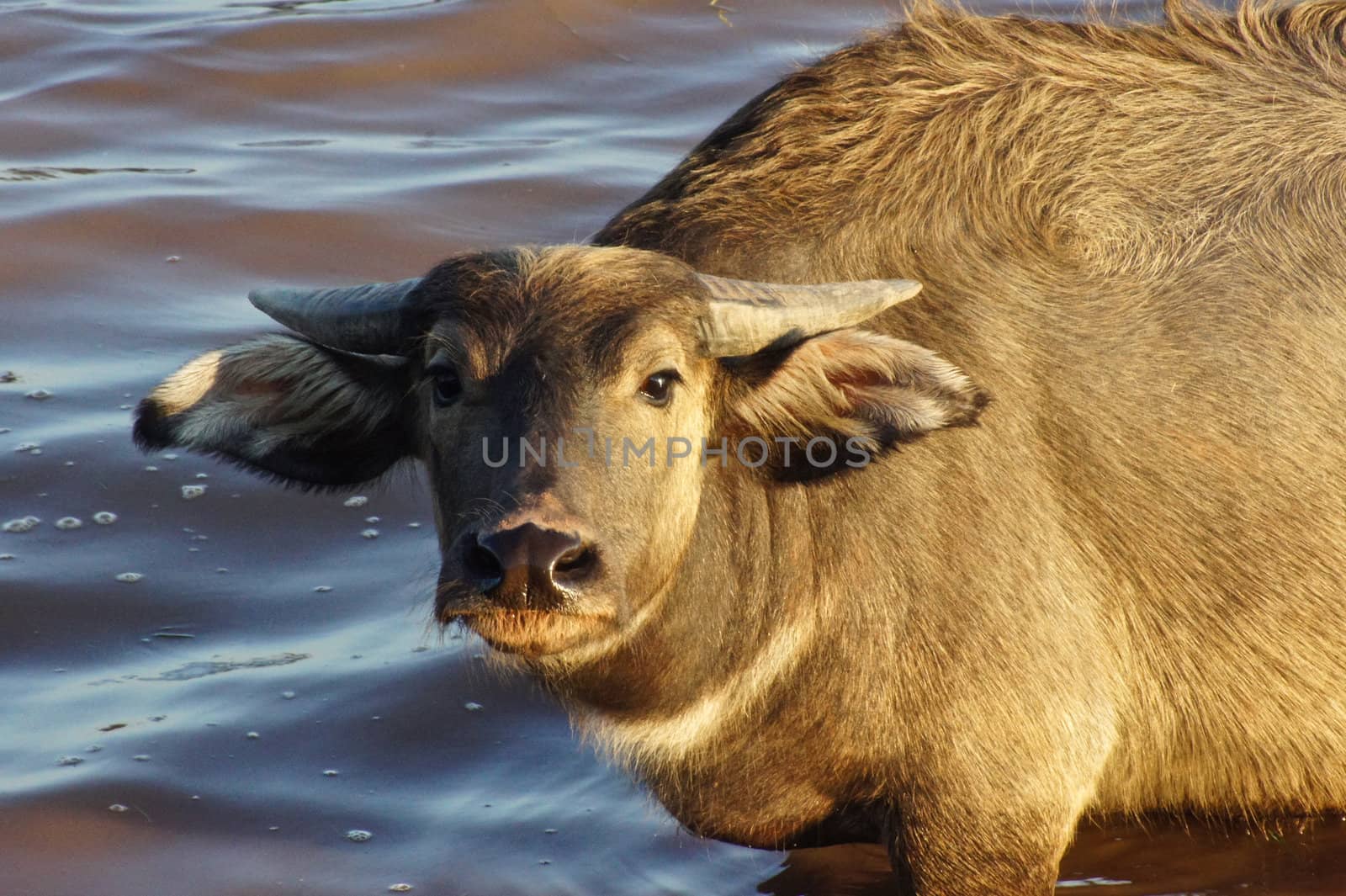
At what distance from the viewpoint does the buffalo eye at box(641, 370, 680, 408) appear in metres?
4.17

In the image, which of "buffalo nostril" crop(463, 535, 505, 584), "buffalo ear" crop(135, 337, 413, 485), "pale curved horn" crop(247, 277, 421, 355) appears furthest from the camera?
"buffalo ear" crop(135, 337, 413, 485)

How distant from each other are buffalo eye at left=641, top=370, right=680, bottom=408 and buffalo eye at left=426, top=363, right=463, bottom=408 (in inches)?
18.3

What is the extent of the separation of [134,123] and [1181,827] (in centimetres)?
807

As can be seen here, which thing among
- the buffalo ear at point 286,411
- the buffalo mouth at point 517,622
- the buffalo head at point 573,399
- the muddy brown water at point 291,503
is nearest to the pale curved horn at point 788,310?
the buffalo head at point 573,399

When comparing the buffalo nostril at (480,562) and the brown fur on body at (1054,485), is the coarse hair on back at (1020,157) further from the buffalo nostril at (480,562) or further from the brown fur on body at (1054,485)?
the buffalo nostril at (480,562)

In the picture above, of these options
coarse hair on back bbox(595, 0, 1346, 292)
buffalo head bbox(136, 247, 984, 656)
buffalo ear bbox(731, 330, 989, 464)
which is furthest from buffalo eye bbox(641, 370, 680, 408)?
coarse hair on back bbox(595, 0, 1346, 292)

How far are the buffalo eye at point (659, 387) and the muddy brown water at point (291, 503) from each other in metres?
0.92

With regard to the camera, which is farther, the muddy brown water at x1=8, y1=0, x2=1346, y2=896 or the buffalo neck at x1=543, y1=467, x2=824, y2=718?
the muddy brown water at x1=8, y1=0, x2=1346, y2=896

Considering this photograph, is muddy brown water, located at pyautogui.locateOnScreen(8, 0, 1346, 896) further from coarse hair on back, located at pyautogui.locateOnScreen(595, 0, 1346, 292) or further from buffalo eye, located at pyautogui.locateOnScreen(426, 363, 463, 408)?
coarse hair on back, located at pyautogui.locateOnScreen(595, 0, 1346, 292)

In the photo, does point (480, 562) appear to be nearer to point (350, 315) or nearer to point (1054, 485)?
point (350, 315)

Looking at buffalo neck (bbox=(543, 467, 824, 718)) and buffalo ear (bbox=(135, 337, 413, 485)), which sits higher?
buffalo ear (bbox=(135, 337, 413, 485))

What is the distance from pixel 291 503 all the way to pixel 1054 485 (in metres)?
3.82

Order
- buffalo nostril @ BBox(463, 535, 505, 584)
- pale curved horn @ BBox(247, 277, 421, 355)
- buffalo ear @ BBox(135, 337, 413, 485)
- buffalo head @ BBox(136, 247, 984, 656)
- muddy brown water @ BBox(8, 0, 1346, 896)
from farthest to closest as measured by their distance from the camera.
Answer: muddy brown water @ BBox(8, 0, 1346, 896)
buffalo ear @ BBox(135, 337, 413, 485)
pale curved horn @ BBox(247, 277, 421, 355)
buffalo head @ BBox(136, 247, 984, 656)
buffalo nostril @ BBox(463, 535, 505, 584)

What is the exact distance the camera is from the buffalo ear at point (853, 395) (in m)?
4.26
